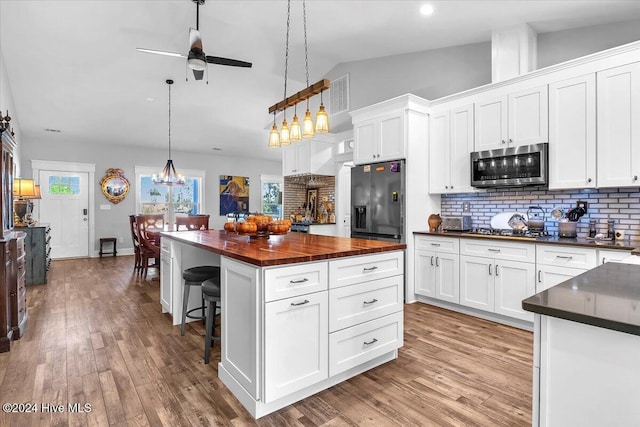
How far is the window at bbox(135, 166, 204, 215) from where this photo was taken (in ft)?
27.5

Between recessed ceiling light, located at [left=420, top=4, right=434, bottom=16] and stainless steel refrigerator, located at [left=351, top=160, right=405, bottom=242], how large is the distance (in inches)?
60.2

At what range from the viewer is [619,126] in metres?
2.78

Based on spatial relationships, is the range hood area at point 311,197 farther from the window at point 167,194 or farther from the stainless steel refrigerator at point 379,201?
the window at point 167,194

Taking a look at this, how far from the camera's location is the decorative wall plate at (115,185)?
789 centimetres

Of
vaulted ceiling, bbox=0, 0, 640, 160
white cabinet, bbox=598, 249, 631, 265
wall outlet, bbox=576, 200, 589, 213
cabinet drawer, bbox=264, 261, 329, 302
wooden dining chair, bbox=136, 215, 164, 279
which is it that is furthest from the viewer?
wooden dining chair, bbox=136, 215, 164, 279

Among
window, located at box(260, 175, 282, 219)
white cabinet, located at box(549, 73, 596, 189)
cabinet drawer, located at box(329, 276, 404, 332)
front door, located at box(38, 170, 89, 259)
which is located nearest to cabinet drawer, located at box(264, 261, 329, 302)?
cabinet drawer, located at box(329, 276, 404, 332)

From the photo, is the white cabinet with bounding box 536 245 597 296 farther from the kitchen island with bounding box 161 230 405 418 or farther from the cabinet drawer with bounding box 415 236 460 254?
the kitchen island with bounding box 161 230 405 418

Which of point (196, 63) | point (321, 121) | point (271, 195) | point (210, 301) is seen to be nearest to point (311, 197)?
point (271, 195)

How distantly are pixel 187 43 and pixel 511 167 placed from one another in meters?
4.16

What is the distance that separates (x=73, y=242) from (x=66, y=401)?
697 centimetres

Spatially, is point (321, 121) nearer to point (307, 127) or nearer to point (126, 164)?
point (307, 127)

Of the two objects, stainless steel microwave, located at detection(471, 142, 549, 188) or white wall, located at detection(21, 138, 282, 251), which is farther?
white wall, located at detection(21, 138, 282, 251)

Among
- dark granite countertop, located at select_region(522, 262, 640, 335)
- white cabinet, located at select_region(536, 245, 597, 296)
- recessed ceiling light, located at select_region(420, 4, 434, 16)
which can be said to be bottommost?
white cabinet, located at select_region(536, 245, 597, 296)

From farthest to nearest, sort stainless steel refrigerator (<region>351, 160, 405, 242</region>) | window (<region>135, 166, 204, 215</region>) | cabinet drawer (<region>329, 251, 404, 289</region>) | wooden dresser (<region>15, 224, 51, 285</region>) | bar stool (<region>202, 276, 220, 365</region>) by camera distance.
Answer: window (<region>135, 166, 204, 215</region>)
wooden dresser (<region>15, 224, 51, 285</region>)
stainless steel refrigerator (<region>351, 160, 405, 242</region>)
bar stool (<region>202, 276, 220, 365</region>)
cabinet drawer (<region>329, 251, 404, 289</region>)
